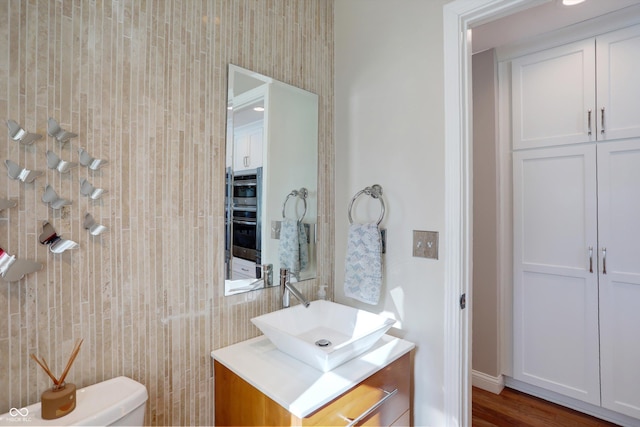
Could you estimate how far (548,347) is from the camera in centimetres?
223

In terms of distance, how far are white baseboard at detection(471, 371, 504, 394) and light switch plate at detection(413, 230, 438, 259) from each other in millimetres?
1579

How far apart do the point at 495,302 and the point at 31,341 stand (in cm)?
257

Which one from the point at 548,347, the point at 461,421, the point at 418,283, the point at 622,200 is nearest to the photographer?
the point at 461,421

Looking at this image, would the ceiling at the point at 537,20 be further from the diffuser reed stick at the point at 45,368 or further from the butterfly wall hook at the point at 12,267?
the diffuser reed stick at the point at 45,368

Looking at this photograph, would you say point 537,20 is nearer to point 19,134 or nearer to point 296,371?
point 296,371

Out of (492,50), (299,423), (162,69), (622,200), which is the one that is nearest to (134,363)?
(299,423)

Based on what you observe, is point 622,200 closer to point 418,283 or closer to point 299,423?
point 418,283

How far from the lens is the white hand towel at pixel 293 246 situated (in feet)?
5.28

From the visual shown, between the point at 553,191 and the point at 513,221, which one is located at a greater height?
the point at 553,191

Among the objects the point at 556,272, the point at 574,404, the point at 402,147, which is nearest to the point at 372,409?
the point at 402,147

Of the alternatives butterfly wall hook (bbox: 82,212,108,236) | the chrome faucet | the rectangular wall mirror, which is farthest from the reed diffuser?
the chrome faucet

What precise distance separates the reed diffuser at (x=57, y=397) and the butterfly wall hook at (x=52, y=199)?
43 cm

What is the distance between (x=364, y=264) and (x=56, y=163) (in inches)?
49.1

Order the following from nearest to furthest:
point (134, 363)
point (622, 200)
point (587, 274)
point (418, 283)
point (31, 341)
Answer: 1. point (31, 341)
2. point (134, 363)
3. point (418, 283)
4. point (622, 200)
5. point (587, 274)
